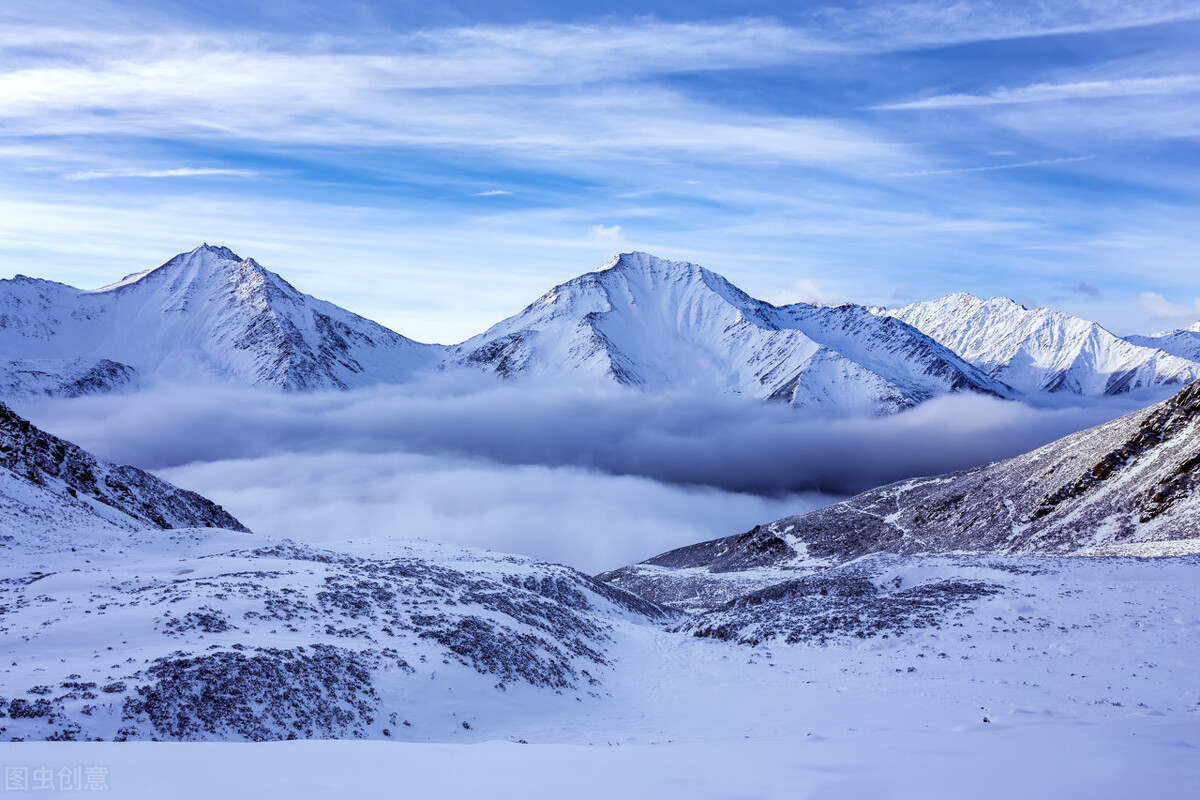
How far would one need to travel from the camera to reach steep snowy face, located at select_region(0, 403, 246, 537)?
40562 millimetres

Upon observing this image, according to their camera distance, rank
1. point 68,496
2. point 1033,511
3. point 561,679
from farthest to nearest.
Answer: point 1033,511 → point 68,496 → point 561,679

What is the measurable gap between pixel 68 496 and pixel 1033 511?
92471mm

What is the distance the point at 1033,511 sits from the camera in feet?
267

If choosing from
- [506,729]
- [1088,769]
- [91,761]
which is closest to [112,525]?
[506,729]

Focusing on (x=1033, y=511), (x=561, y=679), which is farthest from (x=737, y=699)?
(x=1033, y=511)

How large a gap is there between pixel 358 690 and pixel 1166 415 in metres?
93.0

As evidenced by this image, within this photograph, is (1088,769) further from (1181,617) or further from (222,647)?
(1181,617)

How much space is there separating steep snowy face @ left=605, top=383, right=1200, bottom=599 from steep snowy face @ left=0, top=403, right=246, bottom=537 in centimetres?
5774

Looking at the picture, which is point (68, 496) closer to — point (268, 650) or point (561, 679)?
point (268, 650)

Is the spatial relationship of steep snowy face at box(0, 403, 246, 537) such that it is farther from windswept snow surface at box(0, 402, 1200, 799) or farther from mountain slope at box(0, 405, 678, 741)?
windswept snow surface at box(0, 402, 1200, 799)

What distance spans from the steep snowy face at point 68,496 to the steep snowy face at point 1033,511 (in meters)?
57.7

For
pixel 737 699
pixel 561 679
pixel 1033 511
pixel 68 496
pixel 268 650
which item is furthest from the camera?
pixel 1033 511

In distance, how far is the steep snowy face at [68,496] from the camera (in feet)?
133

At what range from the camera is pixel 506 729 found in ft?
69.8
